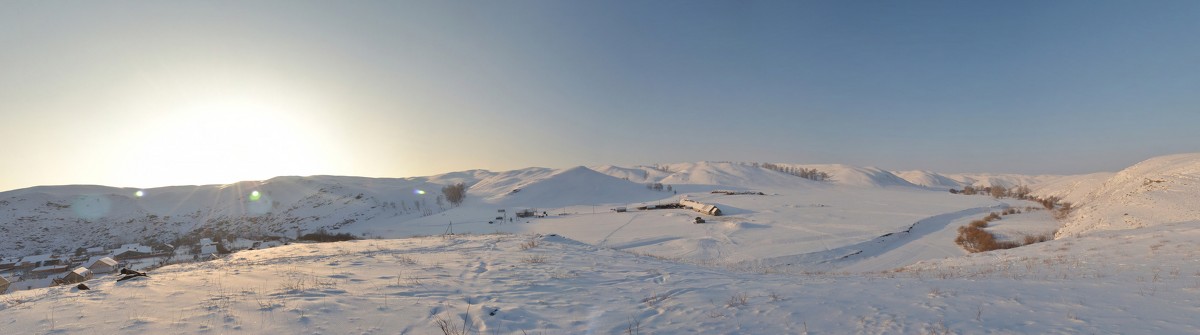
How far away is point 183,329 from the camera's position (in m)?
5.80

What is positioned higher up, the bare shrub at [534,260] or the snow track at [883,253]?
the bare shrub at [534,260]

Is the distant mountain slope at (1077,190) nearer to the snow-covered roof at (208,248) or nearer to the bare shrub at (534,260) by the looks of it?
the bare shrub at (534,260)

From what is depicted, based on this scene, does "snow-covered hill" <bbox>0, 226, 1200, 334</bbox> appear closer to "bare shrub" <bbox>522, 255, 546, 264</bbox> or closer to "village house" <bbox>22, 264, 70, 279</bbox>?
"bare shrub" <bbox>522, 255, 546, 264</bbox>

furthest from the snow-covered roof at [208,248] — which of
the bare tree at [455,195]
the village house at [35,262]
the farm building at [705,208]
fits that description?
the farm building at [705,208]

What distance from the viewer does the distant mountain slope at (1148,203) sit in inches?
957

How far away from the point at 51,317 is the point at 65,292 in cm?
327

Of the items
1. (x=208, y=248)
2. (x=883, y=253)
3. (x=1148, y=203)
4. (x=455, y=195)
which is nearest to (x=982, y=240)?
(x=883, y=253)

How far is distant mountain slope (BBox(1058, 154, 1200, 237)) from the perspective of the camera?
24.3m

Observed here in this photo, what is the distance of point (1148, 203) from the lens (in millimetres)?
27016

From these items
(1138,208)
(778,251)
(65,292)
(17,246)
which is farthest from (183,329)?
(17,246)

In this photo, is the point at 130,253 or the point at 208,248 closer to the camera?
the point at 130,253

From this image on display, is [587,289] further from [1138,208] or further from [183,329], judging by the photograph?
[1138,208]

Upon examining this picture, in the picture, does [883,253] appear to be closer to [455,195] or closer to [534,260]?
[534,260]

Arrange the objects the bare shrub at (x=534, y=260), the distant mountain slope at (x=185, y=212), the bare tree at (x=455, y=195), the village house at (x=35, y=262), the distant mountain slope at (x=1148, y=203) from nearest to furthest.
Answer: the bare shrub at (x=534, y=260)
the distant mountain slope at (x=1148, y=203)
the village house at (x=35, y=262)
the distant mountain slope at (x=185, y=212)
the bare tree at (x=455, y=195)
